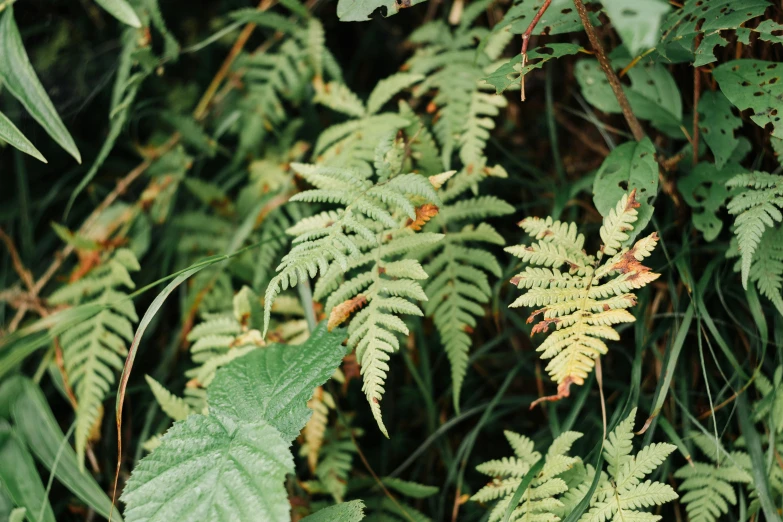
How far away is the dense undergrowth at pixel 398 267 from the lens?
3.80 ft

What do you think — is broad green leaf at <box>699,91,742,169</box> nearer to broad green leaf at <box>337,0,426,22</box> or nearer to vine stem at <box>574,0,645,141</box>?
vine stem at <box>574,0,645,141</box>

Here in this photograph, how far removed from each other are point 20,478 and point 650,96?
75.0 inches

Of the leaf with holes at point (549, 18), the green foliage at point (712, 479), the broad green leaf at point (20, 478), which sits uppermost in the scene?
the leaf with holes at point (549, 18)

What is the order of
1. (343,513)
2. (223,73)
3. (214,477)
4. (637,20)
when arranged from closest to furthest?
1. (637,20)
2. (214,477)
3. (343,513)
4. (223,73)

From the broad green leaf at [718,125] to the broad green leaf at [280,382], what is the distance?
3.26 ft

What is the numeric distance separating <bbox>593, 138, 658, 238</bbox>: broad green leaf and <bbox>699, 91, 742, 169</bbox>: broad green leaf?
0.19 metres

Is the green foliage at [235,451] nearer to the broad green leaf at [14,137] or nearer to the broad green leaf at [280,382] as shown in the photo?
the broad green leaf at [280,382]

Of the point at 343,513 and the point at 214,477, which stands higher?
the point at 214,477

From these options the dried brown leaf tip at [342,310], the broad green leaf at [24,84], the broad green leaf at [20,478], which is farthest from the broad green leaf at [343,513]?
the broad green leaf at [24,84]

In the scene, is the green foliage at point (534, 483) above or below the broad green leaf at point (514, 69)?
below

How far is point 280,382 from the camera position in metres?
1.28

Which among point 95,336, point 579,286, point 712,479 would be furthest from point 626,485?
point 95,336

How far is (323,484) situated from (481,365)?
629 millimetres

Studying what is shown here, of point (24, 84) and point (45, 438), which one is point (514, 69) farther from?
point (45, 438)
